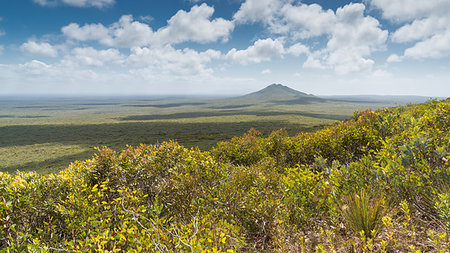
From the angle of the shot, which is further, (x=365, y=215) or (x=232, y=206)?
(x=232, y=206)

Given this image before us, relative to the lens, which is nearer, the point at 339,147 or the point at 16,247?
the point at 16,247

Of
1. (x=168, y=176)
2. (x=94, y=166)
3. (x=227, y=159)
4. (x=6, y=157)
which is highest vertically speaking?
(x=94, y=166)

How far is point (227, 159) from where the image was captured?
11.7 m

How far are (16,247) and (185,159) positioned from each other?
14.7 ft

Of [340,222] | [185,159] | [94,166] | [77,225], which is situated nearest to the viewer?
[77,225]

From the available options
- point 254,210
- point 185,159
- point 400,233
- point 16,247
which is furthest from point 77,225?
point 400,233

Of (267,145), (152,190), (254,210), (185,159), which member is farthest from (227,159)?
(254,210)

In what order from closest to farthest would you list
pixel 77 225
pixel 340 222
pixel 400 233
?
pixel 400 233 → pixel 77 225 → pixel 340 222

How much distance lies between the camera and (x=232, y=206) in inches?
221

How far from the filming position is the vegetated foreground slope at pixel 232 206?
3594 millimetres

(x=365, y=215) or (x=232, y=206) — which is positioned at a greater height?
(x=365, y=215)

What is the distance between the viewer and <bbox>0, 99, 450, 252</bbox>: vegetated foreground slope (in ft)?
11.8

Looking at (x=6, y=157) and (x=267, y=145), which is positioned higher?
(x=267, y=145)

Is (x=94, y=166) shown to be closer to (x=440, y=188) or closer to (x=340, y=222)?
(x=340, y=222)
